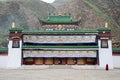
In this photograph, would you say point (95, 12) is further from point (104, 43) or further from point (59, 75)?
point (59, 75)

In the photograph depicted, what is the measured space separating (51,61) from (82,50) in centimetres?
579

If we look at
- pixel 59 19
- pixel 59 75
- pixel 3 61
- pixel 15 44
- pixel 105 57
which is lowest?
pixel 59 75

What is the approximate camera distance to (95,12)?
4377 inches

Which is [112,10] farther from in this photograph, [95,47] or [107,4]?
[95,47]

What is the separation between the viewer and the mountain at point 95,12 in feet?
336

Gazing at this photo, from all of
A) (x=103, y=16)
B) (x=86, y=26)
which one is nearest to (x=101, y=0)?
(x=103, y=16)

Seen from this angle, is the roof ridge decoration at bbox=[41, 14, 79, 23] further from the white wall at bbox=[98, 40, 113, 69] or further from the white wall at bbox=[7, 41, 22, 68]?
the white wall at bbox=[98, 40, 113, 69]

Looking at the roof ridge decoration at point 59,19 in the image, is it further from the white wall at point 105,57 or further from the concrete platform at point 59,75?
the concrete platform at point 59,75

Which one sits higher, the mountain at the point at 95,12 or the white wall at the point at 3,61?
the mountain at the point at 95,12

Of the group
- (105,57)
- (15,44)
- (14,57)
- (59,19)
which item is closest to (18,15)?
(59,19)

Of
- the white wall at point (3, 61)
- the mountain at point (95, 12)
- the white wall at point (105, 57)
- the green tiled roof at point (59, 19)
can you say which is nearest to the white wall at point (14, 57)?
the white wall at point (3, 61)

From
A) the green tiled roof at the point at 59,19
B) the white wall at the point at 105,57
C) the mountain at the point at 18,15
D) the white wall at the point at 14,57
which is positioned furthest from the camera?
the mountain at the point at 18,15

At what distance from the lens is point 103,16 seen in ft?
352

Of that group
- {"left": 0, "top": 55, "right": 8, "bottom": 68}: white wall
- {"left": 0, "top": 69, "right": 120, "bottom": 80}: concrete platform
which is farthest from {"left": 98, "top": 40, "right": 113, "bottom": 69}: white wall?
{"left": 0, "top": 55, "right": 8, "bottom": 68}: white wall
